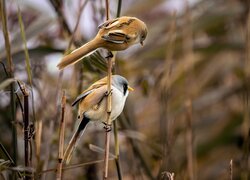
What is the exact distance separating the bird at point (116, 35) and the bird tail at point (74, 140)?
0.16m

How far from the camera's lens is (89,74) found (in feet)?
5.74

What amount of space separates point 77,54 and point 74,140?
19cm

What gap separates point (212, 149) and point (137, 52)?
24.0 inches

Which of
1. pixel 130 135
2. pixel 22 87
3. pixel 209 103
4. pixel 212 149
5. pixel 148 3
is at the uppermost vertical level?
pixel 22 87

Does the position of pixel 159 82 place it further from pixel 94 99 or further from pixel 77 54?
pixel 77 54

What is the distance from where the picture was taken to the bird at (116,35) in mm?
1209

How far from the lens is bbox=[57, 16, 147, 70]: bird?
3.97 ft

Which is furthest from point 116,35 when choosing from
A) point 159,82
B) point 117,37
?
point 159,82

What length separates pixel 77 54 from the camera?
1174mm

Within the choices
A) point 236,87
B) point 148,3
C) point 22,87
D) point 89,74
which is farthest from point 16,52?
point 236,87

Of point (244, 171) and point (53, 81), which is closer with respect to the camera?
point (244, 171)

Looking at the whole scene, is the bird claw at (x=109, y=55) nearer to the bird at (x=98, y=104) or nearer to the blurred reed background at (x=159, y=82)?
the bird at (x=98, y=104)

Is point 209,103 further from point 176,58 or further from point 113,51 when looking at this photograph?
point 113,51

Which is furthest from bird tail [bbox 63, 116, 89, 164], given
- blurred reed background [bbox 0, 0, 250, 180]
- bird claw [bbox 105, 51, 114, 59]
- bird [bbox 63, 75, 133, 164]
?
blurred reed background [bbox 0, 0, 250, 180]
